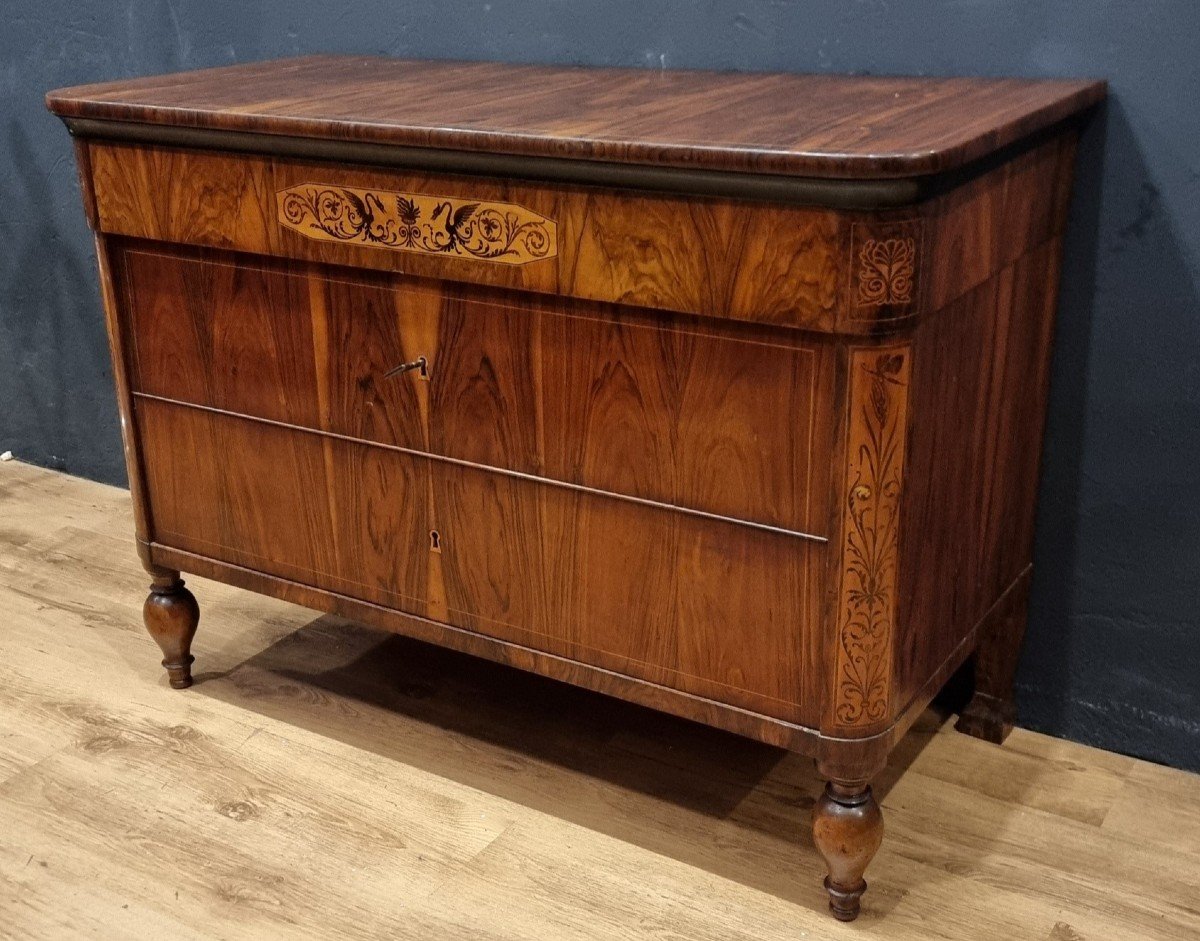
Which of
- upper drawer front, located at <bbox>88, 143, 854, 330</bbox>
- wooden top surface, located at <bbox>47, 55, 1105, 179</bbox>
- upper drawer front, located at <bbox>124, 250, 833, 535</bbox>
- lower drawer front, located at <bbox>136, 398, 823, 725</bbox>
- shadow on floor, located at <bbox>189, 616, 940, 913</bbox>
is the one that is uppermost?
wooden top surface, located at <bbox>47, 55, 1105, 179</bbox>

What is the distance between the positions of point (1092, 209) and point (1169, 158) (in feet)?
0.34

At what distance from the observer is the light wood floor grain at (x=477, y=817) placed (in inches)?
63.0

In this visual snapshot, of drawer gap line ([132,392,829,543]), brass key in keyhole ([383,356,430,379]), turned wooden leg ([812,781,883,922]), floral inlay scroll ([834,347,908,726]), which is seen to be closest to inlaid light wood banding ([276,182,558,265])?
brass key in keyhole ([383,356,430,379])

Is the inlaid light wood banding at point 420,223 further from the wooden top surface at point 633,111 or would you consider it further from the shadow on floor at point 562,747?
the shadow on floor at point 562,747

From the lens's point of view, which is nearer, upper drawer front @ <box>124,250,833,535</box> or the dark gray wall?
upper drawer front @ <box>124,250,833,535</box>

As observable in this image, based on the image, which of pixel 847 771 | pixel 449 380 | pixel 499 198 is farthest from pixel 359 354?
pixel 847 771

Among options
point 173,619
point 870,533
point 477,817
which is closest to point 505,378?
point 870,533

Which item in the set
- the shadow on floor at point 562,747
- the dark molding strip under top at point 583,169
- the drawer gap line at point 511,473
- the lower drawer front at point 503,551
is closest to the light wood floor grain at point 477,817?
the shadow on floor at point 562,747

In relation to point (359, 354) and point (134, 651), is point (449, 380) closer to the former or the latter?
point (359, 354)

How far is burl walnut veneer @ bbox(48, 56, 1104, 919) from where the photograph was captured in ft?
4.53

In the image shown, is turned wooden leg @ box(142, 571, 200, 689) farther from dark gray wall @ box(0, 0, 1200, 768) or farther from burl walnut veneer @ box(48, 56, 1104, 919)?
dark gray wall @ box(0, 0, 1200, 768)

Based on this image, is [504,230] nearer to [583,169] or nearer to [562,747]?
[583,169]

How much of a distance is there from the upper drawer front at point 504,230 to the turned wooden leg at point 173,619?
51cm

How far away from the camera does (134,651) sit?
2.18 meters
